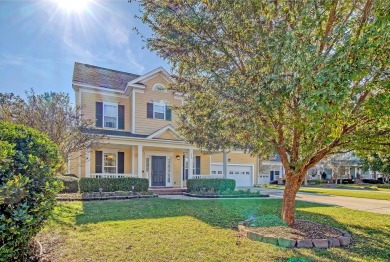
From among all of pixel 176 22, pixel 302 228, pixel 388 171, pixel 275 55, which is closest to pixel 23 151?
pixel 176 22

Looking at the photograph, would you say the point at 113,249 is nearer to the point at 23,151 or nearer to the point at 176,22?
the point at 23,151

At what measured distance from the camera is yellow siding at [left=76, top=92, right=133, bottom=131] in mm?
16245

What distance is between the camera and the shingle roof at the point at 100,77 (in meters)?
16.7

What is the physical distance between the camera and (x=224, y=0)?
5.22m

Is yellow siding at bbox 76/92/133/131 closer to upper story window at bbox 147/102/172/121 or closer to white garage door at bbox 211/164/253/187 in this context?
upper story window at bbox 147/102/172/121

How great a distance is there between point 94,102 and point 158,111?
13.8ft

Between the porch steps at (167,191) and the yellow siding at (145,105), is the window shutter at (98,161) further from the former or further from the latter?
the porch steps at (167,191)

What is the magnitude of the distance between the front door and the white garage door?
235 inches

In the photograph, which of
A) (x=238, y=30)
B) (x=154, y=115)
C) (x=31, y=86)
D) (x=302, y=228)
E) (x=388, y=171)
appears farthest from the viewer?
(x=388, y=171)

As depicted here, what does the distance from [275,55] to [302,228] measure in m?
4.20

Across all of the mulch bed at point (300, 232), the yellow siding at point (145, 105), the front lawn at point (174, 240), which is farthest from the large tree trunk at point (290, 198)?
the yellow siding at point (145, 105)

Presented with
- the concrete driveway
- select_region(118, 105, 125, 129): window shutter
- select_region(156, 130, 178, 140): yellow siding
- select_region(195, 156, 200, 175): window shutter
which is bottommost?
the concrete driveway

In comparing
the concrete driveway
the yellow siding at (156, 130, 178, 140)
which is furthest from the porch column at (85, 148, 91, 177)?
the concrete driveway

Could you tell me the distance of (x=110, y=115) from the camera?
1708cm
